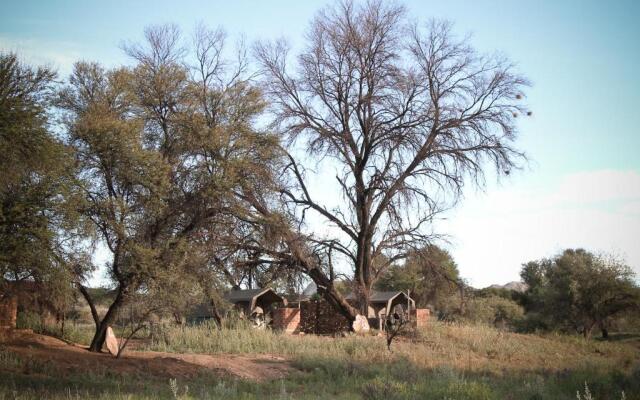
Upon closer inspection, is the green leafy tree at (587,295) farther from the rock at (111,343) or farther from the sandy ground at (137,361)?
the rock at (111,343)

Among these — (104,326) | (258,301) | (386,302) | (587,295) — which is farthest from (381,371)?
(587,295)

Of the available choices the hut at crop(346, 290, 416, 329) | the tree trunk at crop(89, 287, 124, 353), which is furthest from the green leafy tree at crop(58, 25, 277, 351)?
the hut at crop(346, 290, 416, 329)

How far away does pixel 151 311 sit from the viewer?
749 inches

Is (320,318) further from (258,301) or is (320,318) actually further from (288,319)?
(258,301)

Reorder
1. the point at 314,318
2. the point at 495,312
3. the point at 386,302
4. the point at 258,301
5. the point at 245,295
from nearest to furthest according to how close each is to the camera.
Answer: the point at 314,318 → the point at 245,295 → the point at 258,301 → the point at 386,302 → the point at 495,312

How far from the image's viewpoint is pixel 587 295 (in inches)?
1553

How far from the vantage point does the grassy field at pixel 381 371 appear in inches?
451

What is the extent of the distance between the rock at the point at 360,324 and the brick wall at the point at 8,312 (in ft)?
49.4

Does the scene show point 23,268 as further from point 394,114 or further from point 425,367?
point 394,114

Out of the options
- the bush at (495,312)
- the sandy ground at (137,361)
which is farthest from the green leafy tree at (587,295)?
the sandy ground at (137,361)

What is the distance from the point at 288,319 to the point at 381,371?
1633 centimetres

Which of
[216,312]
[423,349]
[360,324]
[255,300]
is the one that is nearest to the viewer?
[423,349]

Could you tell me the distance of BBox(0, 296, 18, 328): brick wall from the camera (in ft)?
A: 61.3

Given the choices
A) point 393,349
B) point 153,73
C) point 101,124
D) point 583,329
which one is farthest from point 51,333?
point 583,329
